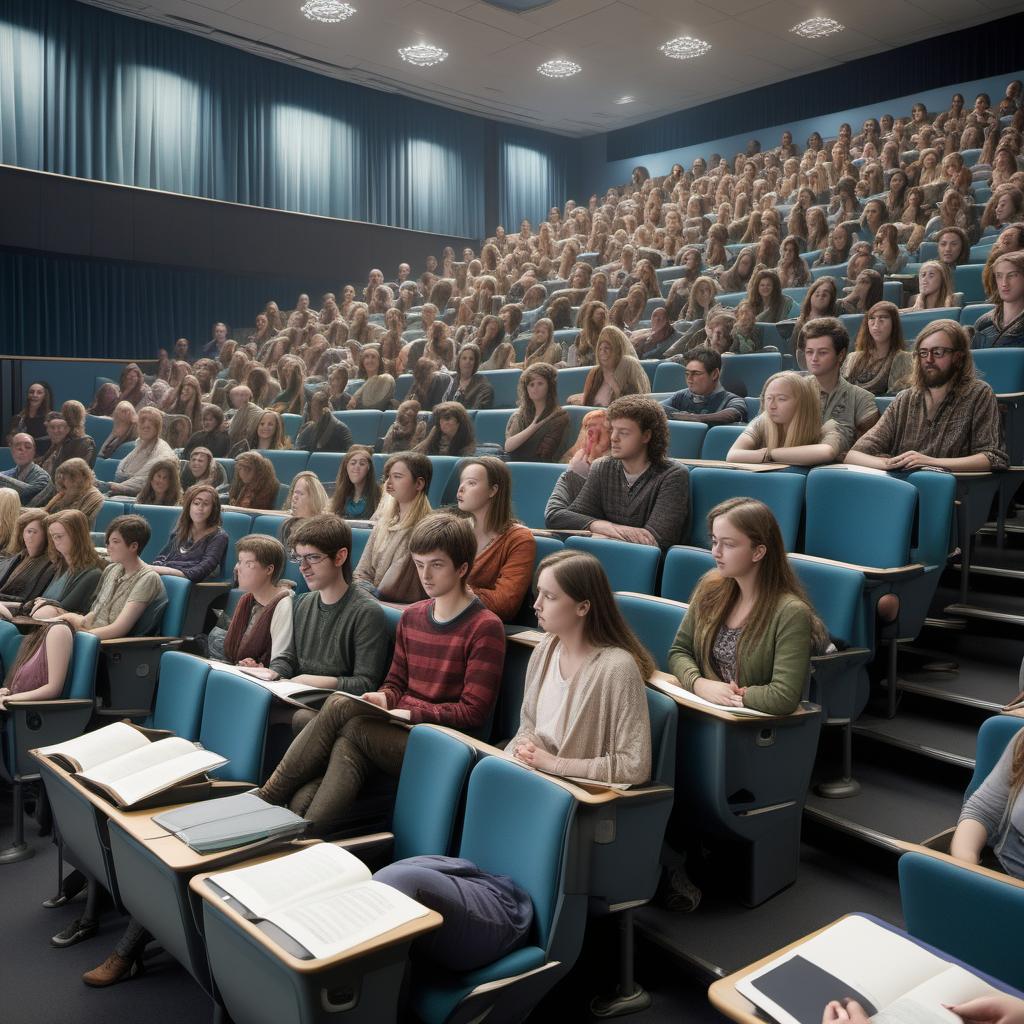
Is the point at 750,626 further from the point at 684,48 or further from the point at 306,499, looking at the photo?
the point at 684,48

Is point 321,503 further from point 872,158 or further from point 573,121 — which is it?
point 573,121

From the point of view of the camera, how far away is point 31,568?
3.07m

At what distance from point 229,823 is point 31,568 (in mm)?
2022

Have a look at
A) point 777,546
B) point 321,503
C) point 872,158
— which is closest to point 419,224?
point 872,158

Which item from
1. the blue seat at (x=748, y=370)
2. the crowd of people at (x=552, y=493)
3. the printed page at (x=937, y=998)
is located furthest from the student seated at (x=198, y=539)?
the printed page at (x=937, y=998)

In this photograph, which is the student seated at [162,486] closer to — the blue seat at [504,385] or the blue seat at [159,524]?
the blue seat at [159,524]

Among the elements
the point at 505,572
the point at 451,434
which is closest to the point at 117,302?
the point at 451,434

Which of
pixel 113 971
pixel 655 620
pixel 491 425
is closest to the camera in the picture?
pixel 113 971

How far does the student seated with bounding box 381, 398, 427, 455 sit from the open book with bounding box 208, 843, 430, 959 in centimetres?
277

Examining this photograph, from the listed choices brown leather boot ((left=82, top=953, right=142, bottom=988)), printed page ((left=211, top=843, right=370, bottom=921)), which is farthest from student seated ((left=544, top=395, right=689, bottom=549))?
brown leather boot ((left=82, top=953, right=142, bottom=988))

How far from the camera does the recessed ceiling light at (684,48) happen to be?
8391mm

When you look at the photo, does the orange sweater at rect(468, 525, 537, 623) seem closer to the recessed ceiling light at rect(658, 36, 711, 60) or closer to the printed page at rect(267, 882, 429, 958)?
the printed page at rect(267, 882, 429, 958)

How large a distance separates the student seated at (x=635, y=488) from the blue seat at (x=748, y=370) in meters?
1.28

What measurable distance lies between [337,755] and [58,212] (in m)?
7.56
